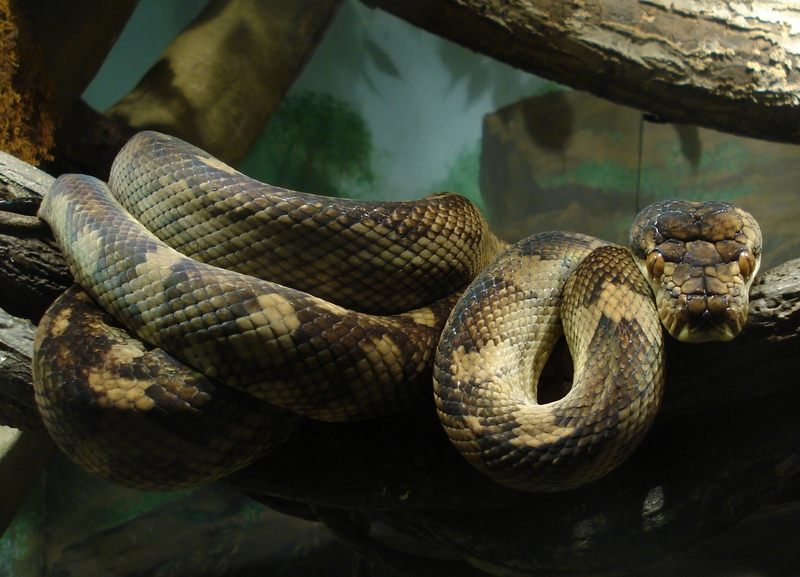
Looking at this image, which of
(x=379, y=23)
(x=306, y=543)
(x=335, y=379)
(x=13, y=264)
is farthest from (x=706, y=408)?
(x=379, y=23)

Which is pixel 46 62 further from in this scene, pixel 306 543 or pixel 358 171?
pixel 306 543

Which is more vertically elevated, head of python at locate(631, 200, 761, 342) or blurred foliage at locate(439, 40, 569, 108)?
blurred foliage at locate(439, 40, 569, 108)

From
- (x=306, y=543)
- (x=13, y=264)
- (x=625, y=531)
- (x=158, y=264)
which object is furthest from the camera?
(x=306, y=543)

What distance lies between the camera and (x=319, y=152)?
5.15 m

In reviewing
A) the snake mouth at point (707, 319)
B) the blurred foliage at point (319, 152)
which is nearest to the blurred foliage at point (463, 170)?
the blurred foliage at point (319, 152)

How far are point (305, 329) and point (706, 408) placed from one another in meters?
1.26

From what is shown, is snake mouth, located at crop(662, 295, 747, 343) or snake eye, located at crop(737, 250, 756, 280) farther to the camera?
snake eye, located at crop(737, 250, 756, 280)

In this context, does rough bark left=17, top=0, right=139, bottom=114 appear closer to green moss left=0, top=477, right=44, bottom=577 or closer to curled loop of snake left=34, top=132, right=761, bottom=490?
curled loop of snake left=34, top=132, right=761, bottom=490

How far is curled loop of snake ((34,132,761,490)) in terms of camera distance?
54.9 inches

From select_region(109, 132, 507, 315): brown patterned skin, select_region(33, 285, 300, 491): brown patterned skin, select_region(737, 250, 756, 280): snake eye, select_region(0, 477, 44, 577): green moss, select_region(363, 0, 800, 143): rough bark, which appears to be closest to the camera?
select_region(33, 285, 300, 491): brown patterned skin

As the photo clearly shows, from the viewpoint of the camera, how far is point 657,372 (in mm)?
1468

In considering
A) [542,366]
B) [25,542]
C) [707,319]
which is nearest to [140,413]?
[542,366]

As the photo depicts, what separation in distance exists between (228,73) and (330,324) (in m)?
3.06

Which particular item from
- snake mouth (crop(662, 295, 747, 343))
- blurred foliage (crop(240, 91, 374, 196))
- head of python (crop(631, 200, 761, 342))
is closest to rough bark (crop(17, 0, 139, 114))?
blurred foliage (crop(240, 91, 374, 196))
